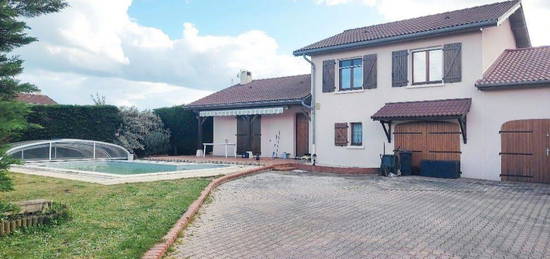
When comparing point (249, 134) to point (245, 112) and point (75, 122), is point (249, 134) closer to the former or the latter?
point (245, 112)

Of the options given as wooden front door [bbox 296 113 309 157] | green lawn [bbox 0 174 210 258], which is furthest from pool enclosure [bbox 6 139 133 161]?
wooden front door [bbox 296 113 309 157]

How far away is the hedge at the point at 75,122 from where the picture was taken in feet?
75.6

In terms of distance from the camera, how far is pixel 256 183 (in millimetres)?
14453

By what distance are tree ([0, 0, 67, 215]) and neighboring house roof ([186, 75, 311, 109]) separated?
1525 centimetres

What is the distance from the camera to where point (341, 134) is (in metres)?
19.8

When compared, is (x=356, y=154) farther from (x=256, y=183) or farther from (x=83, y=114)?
(x=83, y=114)

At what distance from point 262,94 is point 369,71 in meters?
7.85

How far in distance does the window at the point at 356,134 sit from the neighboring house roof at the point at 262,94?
10.7ft

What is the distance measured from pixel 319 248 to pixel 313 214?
263cm

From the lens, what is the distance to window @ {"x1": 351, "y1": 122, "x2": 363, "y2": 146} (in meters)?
19.4

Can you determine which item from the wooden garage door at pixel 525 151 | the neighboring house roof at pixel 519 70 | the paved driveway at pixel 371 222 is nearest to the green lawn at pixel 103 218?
the paved driveway at pixel 371 222

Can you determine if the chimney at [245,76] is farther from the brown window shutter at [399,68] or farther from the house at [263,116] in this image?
the brown window shutter at [399,68]

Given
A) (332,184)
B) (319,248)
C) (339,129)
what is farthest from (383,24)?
(319,248)

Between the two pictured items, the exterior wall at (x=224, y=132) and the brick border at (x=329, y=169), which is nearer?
the brick border at (x=329, y=169)
